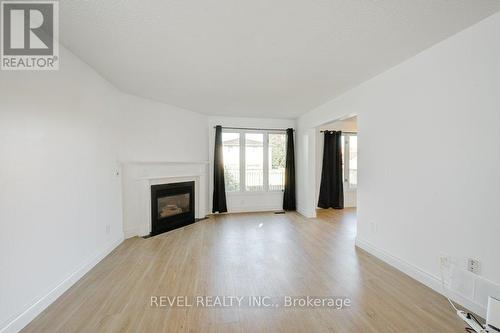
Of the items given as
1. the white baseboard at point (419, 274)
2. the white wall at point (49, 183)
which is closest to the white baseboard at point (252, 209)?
the white baseboard at point (419, 274)

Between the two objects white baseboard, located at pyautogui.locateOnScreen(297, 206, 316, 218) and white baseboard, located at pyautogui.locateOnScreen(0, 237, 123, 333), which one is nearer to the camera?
white baseboard, located at pyautogui.locateOnScreen(0, 237, 123, 333)

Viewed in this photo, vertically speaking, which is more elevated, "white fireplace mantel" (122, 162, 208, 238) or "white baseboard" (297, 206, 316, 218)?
"white fireplace mantel" (122, 162, 208, 238)

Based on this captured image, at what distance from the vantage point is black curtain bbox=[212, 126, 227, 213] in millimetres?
5004

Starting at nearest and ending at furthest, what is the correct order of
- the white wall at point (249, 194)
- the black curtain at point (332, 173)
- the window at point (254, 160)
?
the white wall at point (249, 194), the window at point (254, 160), the black curtain at point (332, 173)

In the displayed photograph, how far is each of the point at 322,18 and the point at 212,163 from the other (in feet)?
13.1

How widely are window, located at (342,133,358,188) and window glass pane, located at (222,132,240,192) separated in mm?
3052

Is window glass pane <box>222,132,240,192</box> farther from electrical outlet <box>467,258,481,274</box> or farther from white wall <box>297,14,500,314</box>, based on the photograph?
electrical outlet <box>467,258,481,274</box>

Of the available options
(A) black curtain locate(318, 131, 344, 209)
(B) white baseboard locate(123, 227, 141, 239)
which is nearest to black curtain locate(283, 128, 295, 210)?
(A) black curtain locate(318, 131, 344, 209)

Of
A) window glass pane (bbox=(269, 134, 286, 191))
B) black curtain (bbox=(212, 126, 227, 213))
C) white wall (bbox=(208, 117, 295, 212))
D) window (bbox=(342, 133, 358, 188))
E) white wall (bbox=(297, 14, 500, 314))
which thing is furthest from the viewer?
window (bbox=(342, 133, 358, 188))

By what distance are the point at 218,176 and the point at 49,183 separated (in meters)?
3.32

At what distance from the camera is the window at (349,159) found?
5.83 metres

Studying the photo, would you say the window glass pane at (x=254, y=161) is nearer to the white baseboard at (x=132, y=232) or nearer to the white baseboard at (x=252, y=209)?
the white baseboard at (x=252, y=209)

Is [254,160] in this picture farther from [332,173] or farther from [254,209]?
[332,173]

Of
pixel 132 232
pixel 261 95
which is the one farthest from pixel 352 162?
pixel 132 232
